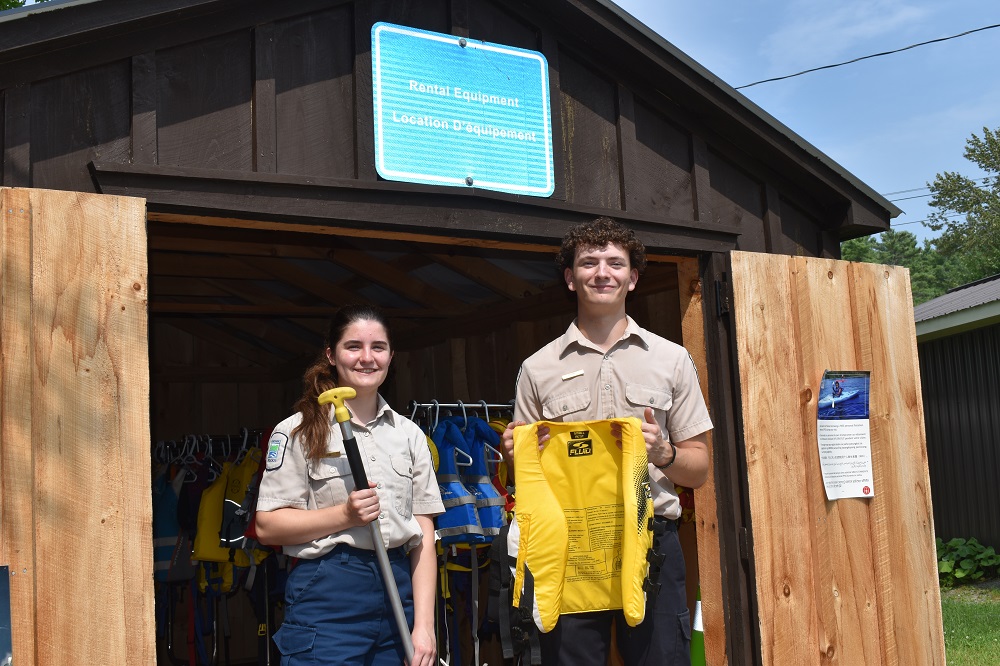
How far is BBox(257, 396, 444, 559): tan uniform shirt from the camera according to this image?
2.95 metres

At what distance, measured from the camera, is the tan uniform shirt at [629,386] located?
3186mm

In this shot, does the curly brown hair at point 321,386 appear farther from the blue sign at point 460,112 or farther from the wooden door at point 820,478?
the wooden door at point 820,478

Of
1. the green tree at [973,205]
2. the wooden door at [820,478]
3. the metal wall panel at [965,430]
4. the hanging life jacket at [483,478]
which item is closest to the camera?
the wooden door at [820,478]

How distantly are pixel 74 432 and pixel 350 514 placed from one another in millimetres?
879

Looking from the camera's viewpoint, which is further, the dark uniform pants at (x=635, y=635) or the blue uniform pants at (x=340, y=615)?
the dark uniform pants at (x=635, y=635)

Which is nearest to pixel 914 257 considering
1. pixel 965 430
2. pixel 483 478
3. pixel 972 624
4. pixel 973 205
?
pixel 973 205

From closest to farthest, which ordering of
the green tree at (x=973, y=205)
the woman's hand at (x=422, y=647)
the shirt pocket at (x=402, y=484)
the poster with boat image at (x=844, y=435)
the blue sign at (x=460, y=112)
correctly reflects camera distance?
the woman's hand at (x=422, y=647) < the shirt pocket at (x=402, y=484) < the blue sign at (x=460, y=112) < the poster with boat image at (x=844, y=435) < the green tree at (x=973, y=205)

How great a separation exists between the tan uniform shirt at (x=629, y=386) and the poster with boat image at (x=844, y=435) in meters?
1.49

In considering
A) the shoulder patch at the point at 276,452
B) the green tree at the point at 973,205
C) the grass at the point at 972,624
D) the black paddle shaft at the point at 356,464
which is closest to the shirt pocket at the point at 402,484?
the black paddle shaft at the point at 356,464

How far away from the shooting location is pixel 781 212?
4.99 metres

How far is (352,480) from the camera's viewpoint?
3031 millimetres

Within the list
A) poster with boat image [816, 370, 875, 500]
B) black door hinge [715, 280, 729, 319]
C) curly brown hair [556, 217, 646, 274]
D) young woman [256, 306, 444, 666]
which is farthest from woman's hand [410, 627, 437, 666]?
poster with boat image [816, 370, 875, 500]

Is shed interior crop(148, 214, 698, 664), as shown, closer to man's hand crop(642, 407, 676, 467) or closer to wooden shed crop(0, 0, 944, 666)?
wooden shed crop(0, 0, 944, 666)

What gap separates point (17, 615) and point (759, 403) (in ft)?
10.0
